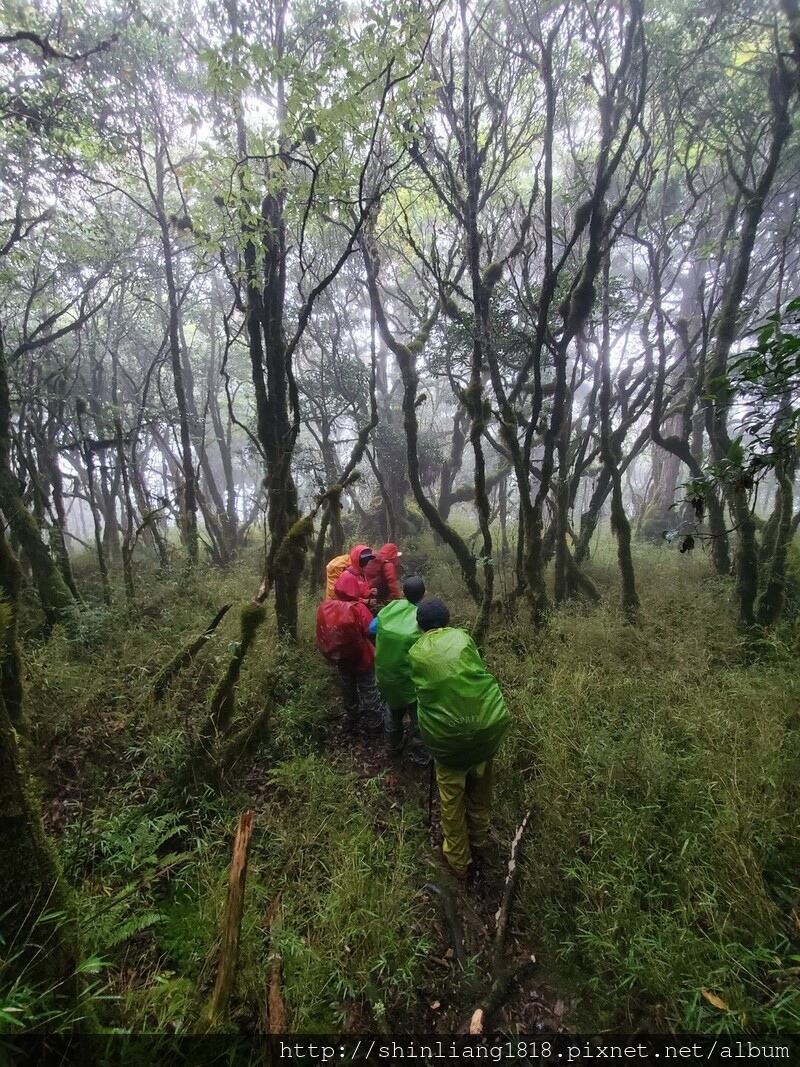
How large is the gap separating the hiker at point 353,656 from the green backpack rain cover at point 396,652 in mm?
591

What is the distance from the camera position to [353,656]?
17.5 feet

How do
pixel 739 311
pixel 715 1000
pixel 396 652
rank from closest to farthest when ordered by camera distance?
pixel 715 1000
pixel 396 652
pixel 739 311

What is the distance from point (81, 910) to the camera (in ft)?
8.78

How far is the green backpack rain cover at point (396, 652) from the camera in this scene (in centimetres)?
455

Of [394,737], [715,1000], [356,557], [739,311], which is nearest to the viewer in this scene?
[715,1000]

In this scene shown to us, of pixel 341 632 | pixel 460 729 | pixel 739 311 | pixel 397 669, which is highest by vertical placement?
pixel 739 311

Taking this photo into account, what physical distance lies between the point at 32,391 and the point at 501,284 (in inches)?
395

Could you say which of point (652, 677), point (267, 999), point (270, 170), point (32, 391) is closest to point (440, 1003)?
point (267, 999)

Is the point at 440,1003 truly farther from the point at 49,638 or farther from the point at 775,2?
the point at 775,2

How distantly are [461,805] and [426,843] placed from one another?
58cm

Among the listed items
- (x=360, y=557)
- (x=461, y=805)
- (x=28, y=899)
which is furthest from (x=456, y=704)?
(x=360, y=557)

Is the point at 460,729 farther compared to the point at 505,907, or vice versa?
the point at 460,729

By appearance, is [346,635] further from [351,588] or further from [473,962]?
[473,962]

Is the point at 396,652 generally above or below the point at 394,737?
above
